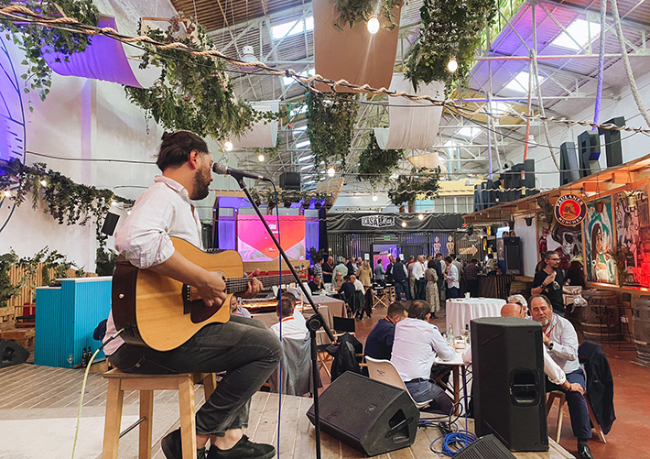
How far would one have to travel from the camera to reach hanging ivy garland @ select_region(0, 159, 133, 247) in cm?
613

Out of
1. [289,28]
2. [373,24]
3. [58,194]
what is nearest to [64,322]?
[58,194]

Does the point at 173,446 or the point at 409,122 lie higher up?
the point at 409,122

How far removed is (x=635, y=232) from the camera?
24.8 ft

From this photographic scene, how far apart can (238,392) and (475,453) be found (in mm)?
1080

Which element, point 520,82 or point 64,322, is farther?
point 520,82

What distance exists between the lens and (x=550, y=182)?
1806cm

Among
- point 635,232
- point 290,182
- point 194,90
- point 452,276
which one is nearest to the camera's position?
point 194,90

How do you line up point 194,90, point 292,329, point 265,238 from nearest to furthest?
point 292,329 < point 194,90 < point 265,238

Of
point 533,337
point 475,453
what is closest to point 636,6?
point 533,337

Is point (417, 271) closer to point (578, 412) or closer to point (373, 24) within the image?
point (373, 24)

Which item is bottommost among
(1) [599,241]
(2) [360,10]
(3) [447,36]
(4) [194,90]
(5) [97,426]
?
(5) [97,426]

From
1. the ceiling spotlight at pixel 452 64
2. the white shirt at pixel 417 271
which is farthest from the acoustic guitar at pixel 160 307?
the white shirt at pixel 417 271

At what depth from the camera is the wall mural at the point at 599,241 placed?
8.48 metres

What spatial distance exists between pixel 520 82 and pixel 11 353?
51.4ft
